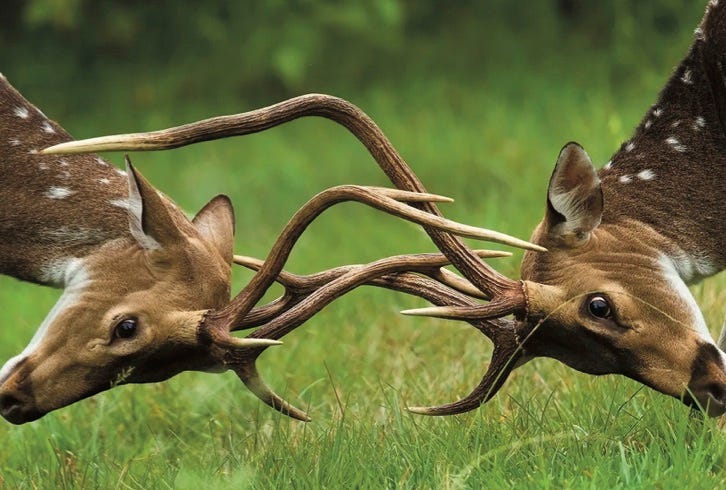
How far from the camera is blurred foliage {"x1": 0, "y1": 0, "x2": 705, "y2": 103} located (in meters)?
11.2

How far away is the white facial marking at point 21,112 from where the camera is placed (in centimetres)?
492

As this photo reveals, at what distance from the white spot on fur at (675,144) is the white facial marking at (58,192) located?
1944 mm

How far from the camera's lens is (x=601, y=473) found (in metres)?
4.09

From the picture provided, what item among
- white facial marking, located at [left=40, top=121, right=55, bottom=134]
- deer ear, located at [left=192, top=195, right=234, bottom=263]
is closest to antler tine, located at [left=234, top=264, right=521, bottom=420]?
deer ear, located at [left=192, top=195, right=234, bottom=263]

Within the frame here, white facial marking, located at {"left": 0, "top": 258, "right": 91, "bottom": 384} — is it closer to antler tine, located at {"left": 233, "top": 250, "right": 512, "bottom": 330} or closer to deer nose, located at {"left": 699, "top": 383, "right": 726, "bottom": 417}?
antler tine, located at {"left": 233, "top": 250, "right": 512, "bottom": 330}

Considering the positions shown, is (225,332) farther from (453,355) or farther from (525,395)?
(453,355)

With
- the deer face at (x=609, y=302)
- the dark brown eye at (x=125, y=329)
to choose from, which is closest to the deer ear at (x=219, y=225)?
the dark brown eye at (x=125, y=329)

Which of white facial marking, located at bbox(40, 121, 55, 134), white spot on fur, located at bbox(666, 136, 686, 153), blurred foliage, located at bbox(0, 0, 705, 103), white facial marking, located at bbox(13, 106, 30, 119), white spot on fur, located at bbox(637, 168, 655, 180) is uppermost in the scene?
blurred foliage, located at bbox(0, 0, 705, 103)

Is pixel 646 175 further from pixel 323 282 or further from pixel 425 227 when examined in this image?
pixel 323 282

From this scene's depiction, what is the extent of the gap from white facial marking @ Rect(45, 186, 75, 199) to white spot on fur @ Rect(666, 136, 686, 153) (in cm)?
194

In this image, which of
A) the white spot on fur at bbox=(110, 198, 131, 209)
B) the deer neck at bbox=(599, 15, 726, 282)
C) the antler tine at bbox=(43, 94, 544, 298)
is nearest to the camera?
the antler tine at bbox=(43, 94, 544, 298)

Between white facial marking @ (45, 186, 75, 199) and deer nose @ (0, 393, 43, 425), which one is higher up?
white facial marking @ (45, 186, 75, 199)

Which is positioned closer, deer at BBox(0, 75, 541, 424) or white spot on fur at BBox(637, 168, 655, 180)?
deer at BBox(0, 75, 541, 424)

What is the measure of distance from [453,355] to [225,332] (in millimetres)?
1890
